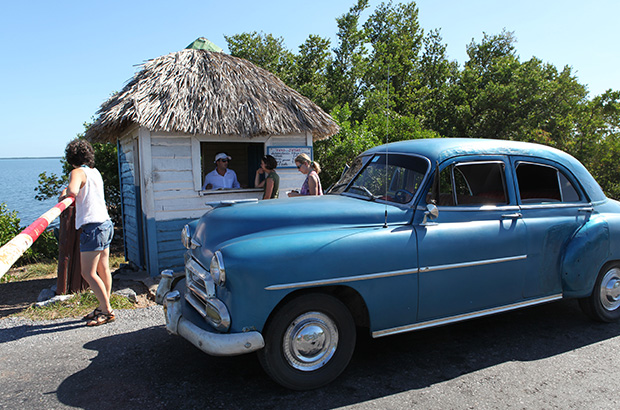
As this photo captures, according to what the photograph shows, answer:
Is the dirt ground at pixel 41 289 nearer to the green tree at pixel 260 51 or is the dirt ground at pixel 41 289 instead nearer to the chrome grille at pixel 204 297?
the chrome grille at pixel 204 297

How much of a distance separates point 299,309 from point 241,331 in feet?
1.46

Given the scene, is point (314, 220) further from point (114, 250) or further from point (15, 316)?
point (114, 250)

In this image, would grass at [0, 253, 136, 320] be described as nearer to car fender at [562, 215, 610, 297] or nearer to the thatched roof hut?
the thatched roof hut

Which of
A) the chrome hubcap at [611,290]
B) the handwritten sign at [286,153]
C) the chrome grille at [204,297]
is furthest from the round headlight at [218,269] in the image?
the handwritten sign at [286,153]

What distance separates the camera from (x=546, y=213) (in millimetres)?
4273

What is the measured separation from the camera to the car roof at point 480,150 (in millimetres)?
3963

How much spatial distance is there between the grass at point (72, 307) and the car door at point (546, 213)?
15.4 feet

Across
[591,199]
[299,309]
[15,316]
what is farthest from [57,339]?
[591,199]

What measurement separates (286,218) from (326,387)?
1361 mm

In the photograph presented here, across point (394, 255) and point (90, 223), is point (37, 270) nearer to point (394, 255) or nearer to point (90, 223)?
point (90, 223)

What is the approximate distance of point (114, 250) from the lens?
11.4m

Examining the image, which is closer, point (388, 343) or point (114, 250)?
point (388, 343)

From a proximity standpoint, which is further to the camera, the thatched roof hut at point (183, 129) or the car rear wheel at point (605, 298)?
the thatched roof hut at point (183, 129)

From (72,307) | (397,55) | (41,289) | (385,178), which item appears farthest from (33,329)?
(397,55)
